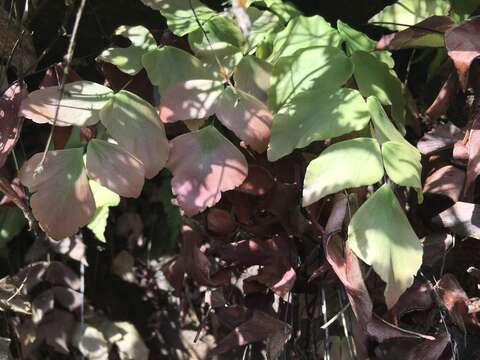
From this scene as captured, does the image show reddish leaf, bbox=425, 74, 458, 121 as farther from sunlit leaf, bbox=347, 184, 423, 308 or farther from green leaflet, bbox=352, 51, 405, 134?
sunlit leaf, bbox=347, 184, 423, 308

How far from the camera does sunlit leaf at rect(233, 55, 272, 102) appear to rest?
0.86m

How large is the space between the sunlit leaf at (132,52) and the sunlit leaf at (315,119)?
226 mm

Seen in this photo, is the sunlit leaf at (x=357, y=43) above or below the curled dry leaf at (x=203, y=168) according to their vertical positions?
above

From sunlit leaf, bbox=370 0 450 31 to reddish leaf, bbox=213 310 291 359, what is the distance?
0.49 meters

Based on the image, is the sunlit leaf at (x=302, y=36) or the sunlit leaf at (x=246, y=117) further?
the sunlit leaf at (x=302, y=36)

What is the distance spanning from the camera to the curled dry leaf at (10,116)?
0.84 metres

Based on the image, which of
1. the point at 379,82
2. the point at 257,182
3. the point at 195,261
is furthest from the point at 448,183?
the point at 195,261

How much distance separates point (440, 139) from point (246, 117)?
303 mm

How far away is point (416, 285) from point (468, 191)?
16 centimetres

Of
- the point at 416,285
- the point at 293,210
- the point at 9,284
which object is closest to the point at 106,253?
the point at 9,284

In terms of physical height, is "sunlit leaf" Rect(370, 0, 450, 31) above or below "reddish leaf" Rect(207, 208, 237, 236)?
above

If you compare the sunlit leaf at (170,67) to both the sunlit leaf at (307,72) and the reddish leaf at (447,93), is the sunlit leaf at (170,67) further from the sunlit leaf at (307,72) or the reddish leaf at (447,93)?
the reddish leaf at (447,93)

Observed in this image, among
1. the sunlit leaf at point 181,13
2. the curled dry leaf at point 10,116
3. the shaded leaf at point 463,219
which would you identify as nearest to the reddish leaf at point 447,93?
the shaded leaf at point 463,219

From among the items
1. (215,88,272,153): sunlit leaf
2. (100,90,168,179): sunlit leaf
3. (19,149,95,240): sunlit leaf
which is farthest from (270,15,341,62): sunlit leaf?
(19,149,95,240): sunlit leaf
